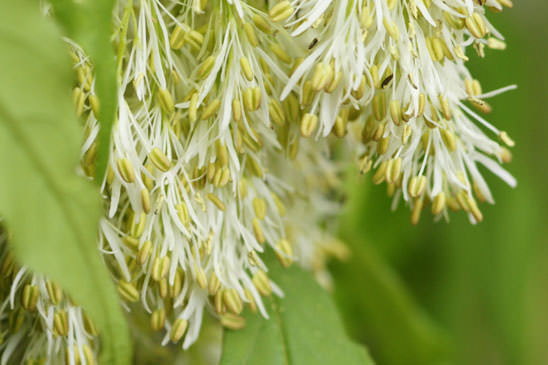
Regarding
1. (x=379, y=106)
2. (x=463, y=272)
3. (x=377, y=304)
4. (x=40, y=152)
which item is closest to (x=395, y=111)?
(x=379, y=106)

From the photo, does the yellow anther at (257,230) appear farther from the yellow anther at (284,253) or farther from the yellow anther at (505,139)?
the yellow anther at (505,139)

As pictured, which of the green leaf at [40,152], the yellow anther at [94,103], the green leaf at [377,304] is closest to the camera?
the green leaf at [40,152]


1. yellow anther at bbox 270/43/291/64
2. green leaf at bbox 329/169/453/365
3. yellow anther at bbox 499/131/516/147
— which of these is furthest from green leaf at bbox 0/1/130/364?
green leaf at bbox 329/169/453/365

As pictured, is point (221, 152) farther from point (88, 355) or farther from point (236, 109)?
point (88, 355)

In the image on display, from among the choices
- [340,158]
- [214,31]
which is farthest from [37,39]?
[340,158]

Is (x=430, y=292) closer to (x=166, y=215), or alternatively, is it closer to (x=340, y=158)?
(x=340, y=158)

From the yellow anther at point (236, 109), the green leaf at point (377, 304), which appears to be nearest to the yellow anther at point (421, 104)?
the yellow anther at point (236, 109)

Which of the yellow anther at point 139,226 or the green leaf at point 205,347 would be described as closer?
the yellow anther at point 139,226
